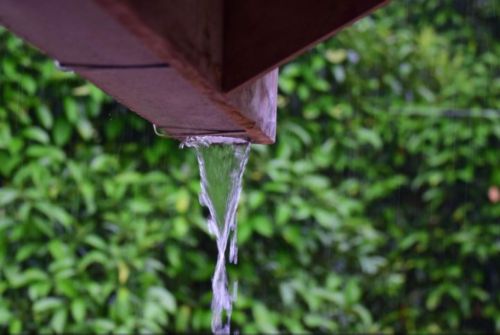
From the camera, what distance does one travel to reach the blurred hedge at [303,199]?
2.95m

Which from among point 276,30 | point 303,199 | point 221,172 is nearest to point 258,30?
point 276,30

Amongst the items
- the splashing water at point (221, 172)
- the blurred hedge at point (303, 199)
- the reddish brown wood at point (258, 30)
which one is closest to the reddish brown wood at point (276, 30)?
the reddish brown wood at point (258, 30)

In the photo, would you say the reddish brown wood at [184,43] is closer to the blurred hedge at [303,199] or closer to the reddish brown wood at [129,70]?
the reddish brown wood at [129,70]

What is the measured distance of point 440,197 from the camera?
12.7 ft

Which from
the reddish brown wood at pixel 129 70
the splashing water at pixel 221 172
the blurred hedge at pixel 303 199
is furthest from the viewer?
the blurred hedge at pixel 303 199

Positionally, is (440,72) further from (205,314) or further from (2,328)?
(2,328)

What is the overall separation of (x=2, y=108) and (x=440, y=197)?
2.31 m

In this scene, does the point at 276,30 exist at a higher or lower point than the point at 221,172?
higher

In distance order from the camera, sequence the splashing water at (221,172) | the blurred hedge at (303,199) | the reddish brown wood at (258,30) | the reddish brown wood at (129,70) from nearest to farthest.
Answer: the reddish brown wood at (129,70), the reddish brown wood at (258,30), the splashing water at (221,172), the blurred hedge at (303,199)

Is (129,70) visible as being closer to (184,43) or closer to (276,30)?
(184,43)

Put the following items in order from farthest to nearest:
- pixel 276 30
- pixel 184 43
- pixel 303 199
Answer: pixel 303 199
pixel 276 30
pixel 184 43

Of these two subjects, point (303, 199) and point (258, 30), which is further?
point (303, 199)

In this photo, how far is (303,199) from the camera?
3354 mm

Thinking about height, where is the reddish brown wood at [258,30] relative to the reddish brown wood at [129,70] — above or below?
above
